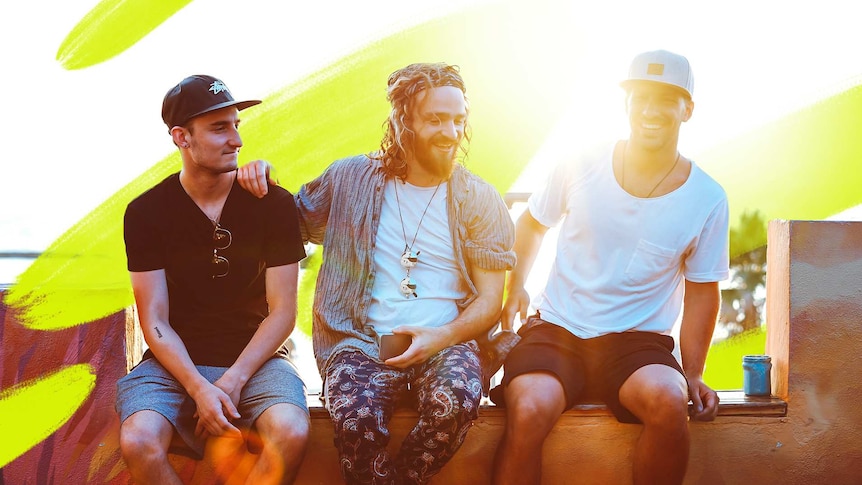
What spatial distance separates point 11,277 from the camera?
11.4 feet

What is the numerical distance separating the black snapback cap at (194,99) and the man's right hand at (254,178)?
22 cm

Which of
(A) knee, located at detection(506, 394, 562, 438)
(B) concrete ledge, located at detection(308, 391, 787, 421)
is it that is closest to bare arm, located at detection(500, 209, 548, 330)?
(B) concrete ledge, located at detection(308, 391, 787, 421)

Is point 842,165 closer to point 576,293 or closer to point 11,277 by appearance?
point 576,293

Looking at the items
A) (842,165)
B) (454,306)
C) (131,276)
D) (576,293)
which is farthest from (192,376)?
(842,165)

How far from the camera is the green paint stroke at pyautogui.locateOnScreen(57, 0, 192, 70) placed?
14.3ft

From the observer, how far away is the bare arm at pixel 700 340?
10.4 feet

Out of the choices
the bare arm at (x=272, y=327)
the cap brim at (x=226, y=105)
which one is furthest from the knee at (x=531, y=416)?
the cap brim at (x=226, y=105)

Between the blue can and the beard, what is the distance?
152 cm

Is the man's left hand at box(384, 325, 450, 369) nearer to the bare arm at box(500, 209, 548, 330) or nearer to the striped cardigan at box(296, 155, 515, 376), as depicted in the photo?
the striped cardigan at box(296, 155, 515, 376)

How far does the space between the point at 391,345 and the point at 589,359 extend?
78 cm

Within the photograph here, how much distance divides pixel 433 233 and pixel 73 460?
1.65 m

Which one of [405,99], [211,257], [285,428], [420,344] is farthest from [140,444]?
[405,99]

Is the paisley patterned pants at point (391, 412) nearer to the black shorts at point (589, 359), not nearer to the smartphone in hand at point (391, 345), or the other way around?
the smartphone in hand at point (391, 345)

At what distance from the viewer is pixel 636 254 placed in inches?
124
